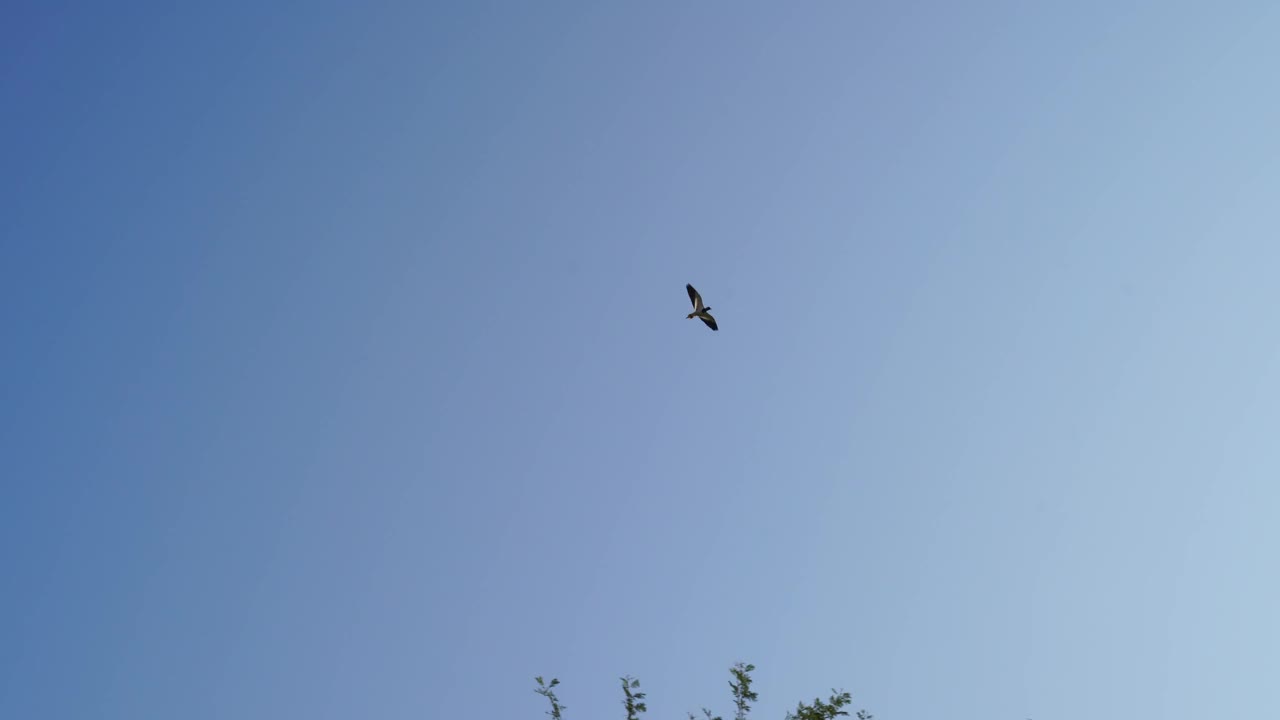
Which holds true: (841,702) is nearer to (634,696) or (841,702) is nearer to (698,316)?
(634,696)

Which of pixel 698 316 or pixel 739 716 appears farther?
pixel 698 316

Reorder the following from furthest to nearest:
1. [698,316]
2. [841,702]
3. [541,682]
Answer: [698,316] < [541,682] < [841,702]

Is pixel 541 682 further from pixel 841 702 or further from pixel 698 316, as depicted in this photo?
pixel 698 316

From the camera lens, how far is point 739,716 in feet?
80.2

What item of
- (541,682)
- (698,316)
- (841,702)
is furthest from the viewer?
(698,316)

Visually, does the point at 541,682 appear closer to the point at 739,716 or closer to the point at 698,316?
the point at 739,716

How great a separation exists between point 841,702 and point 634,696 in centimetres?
586

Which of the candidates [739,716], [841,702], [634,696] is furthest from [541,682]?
[841,702]

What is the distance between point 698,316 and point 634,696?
13.0 meters

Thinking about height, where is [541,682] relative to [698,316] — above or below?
below

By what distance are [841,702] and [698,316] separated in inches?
535

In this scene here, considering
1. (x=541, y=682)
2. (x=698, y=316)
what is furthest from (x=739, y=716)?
(x=698, y=316)

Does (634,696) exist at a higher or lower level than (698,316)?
lower

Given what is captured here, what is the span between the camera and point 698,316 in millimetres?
30422
